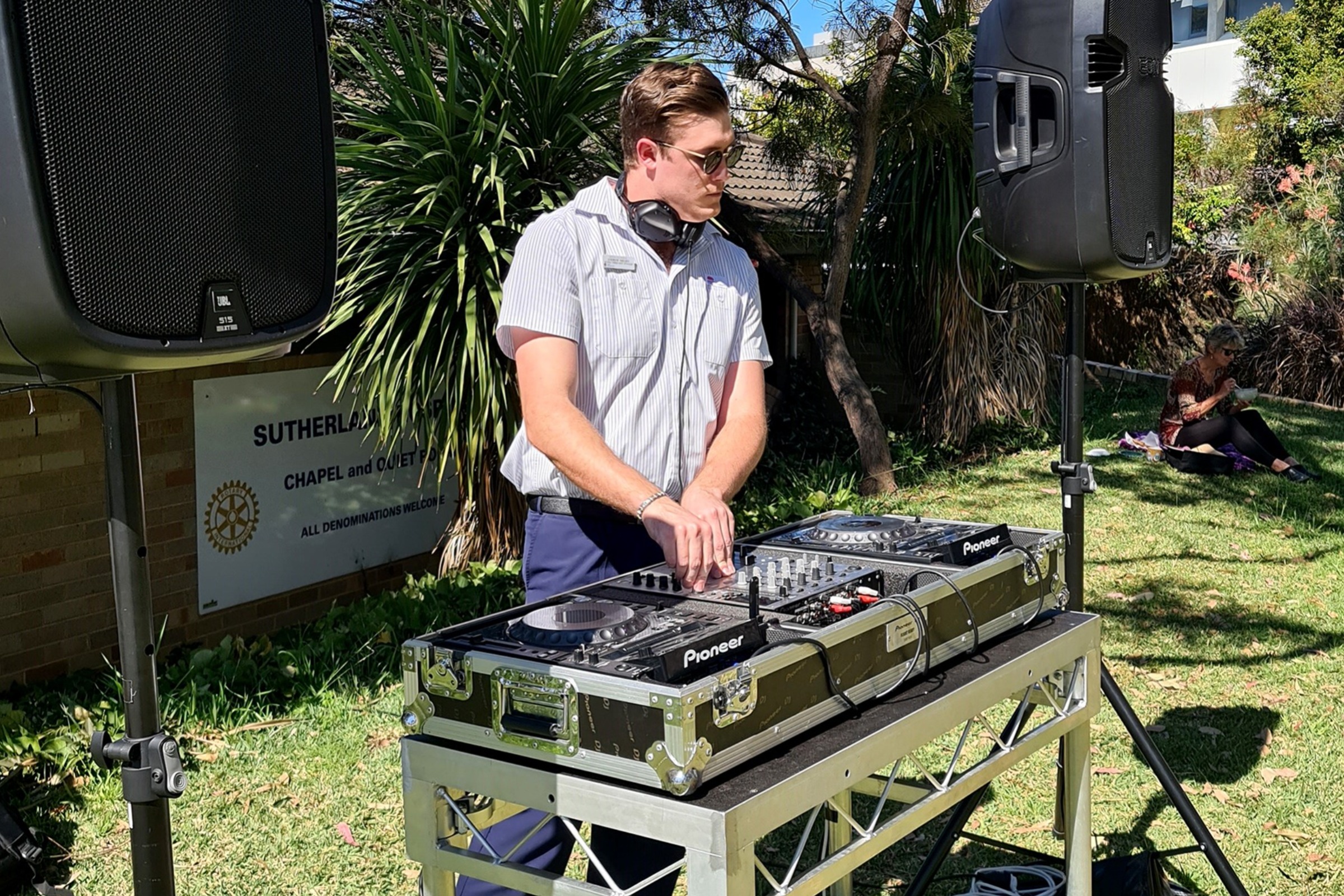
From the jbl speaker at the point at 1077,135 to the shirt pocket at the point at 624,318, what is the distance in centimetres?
122

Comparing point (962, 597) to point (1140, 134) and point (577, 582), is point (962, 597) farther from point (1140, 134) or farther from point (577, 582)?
point (1140, 134)

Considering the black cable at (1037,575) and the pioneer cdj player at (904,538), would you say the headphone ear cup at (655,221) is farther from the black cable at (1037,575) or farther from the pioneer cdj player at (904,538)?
the black cable at (1037,575)

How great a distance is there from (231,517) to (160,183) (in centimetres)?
435

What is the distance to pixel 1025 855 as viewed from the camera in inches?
143

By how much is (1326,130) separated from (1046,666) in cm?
2316

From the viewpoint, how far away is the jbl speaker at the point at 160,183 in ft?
4.55

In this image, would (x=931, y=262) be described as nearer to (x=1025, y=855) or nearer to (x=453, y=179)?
(x=453, y=179)

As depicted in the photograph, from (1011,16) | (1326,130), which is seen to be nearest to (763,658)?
(1011,16)

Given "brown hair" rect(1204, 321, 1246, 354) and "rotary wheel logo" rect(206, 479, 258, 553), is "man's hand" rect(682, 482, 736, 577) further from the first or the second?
"brown hair" rect(1204, 321, 1246, 354)

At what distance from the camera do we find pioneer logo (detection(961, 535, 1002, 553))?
2564 millimetres

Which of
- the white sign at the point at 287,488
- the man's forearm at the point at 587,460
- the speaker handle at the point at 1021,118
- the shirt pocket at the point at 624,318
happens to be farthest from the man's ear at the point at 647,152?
the white sign at the point at 287,488

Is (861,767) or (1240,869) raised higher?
(861,767)

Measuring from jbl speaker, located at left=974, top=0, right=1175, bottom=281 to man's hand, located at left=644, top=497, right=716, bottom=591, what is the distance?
1460mm

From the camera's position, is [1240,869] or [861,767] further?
[1240,869]
